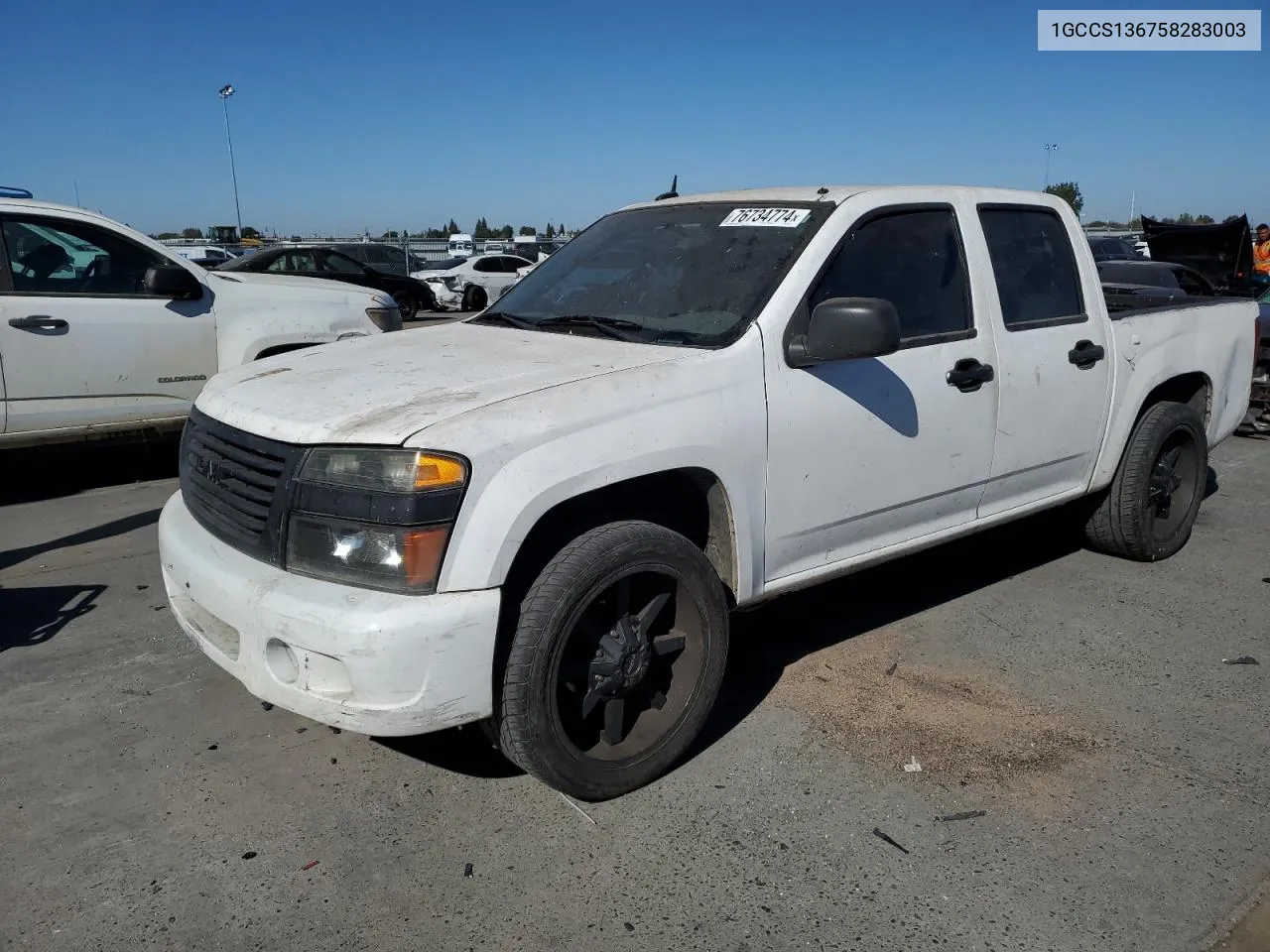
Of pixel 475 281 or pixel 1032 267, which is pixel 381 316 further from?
pixel 475 281

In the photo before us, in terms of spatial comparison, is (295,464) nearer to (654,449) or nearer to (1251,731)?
(654,449)

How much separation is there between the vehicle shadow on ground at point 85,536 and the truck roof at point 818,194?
3.46 m

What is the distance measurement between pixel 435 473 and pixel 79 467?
19.5 feet

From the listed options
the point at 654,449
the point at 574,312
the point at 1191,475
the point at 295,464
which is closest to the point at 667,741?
the point at 654,449

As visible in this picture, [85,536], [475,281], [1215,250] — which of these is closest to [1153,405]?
[85,536]

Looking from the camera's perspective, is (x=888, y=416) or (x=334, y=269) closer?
(x=888, y=416)

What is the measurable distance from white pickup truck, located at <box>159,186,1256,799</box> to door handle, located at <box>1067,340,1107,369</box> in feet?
0.05

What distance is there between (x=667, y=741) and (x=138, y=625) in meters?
2.53

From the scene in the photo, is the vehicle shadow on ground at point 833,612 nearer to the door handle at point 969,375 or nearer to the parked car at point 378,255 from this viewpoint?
the door handle at point 969,375

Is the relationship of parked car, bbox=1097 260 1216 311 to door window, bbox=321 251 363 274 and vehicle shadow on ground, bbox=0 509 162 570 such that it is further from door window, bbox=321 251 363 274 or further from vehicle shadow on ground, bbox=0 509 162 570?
door window, bbox=321 251 363 274

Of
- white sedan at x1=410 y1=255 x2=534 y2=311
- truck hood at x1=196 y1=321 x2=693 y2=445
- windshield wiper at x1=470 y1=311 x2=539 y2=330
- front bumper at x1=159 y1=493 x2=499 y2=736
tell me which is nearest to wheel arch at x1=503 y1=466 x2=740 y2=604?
front bumper at x1=159 y1=493 x2=499 y2=736

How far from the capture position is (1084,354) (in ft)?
14.4

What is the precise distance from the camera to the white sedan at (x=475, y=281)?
2270 centimetres

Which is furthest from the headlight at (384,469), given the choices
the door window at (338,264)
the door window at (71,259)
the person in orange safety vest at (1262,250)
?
the door window at (338,264)
